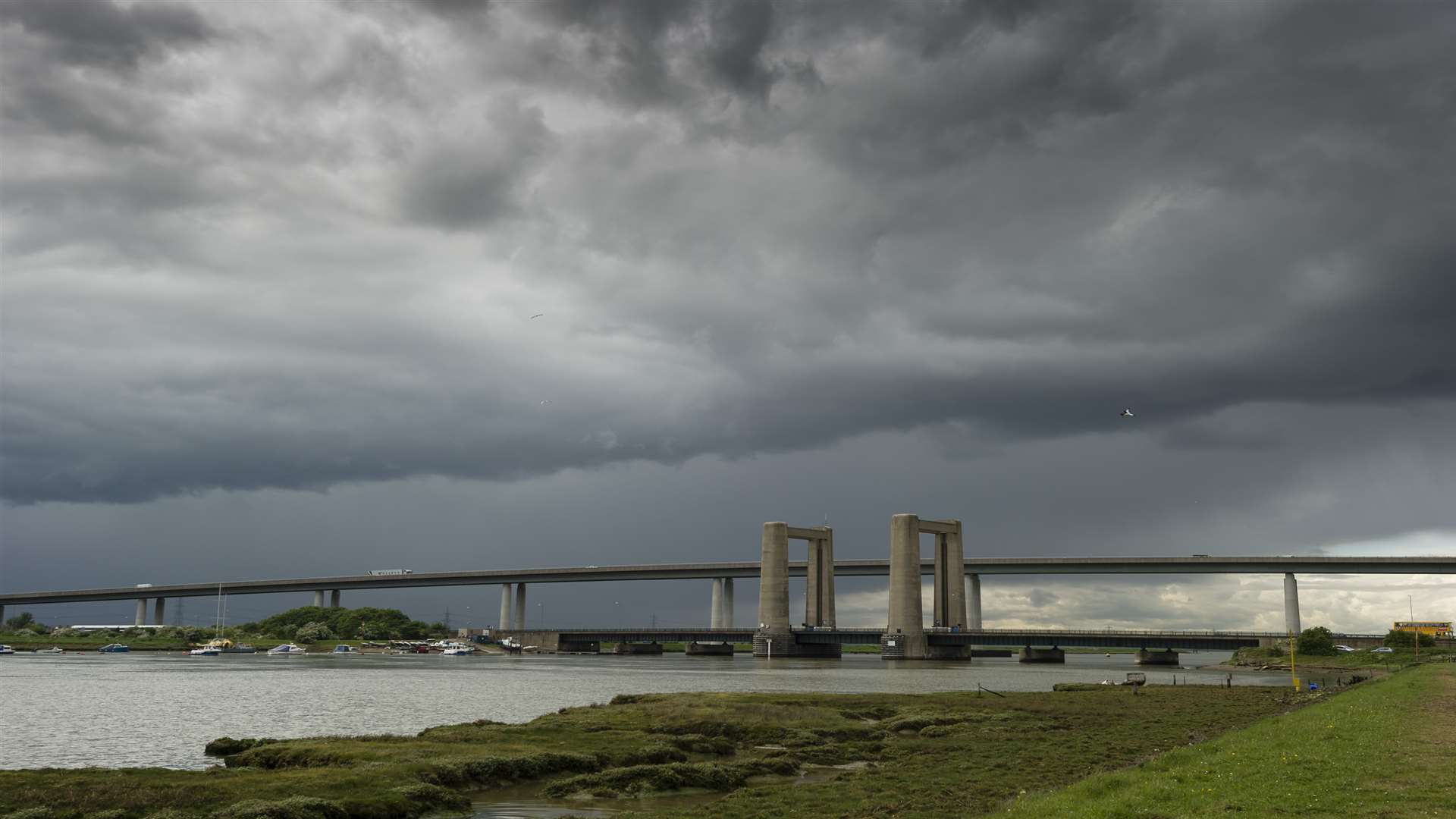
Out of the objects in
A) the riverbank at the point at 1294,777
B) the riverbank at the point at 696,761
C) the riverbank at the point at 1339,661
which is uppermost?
the riverbank at the point at 1294,777

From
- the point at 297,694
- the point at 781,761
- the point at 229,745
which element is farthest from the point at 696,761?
the point at 297,694

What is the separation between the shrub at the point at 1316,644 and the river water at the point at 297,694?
165 feet

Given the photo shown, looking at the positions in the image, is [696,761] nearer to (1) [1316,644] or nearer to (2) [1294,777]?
(2) [1294,777]

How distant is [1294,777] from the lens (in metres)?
28.2

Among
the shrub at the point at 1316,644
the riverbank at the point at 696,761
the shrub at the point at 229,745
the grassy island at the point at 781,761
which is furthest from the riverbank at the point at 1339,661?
the shrub at the point at 229,745

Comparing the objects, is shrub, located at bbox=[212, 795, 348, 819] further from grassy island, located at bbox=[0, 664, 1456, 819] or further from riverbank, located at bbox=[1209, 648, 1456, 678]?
riverbank, located at bbox=[1209, 648, 1456, 678]

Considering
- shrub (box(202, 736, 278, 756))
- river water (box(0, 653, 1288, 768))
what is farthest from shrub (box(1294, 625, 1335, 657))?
shrub (box(202, 736, 278, 756))

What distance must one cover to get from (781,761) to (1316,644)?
569 ft

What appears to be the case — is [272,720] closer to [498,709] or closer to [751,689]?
[498,709]

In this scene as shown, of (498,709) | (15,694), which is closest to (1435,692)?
(498,709)

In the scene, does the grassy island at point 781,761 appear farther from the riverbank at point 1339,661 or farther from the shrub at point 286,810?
the riverbank at point 1339,661

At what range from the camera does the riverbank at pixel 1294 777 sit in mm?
24078

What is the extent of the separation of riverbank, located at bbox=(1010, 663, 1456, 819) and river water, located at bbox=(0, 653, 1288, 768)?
33.0 metres

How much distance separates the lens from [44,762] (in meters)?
43.2
